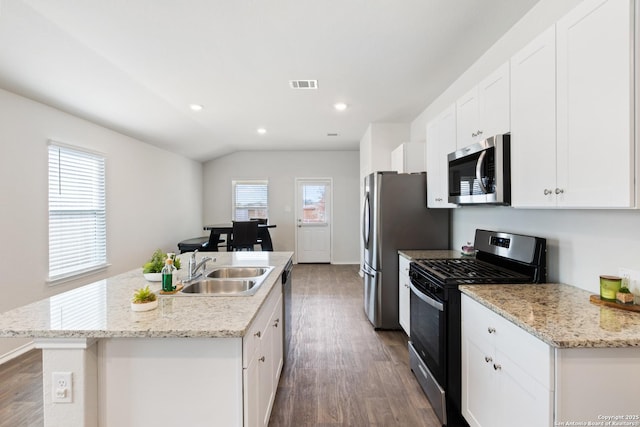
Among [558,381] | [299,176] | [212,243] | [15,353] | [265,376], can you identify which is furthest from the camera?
[299,176]

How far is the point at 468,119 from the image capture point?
2227mm

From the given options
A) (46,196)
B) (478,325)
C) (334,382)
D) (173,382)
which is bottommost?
(334,382)

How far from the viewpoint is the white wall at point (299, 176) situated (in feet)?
23.3

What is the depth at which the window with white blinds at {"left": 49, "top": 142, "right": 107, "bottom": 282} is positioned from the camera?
3139 mm

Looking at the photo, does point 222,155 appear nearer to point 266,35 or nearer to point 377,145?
point 377,145

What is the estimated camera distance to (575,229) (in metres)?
1.66

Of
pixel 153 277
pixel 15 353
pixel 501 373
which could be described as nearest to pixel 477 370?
pixel 501 373

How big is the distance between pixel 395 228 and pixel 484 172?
140cm

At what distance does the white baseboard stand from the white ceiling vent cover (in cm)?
363

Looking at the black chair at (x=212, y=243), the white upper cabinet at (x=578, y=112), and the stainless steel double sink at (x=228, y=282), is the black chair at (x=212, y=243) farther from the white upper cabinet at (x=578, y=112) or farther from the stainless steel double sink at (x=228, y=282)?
the white upper cabinet at (x=578, y=112)

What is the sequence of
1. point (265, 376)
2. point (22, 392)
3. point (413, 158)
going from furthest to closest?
point (413, 158) < point (22, 392) < point (265, 376)

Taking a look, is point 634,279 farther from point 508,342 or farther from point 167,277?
point 167,277

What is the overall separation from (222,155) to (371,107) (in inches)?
170

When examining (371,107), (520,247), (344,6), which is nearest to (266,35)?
(344,6)
